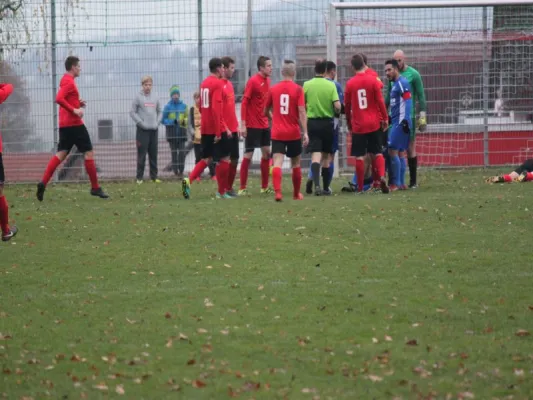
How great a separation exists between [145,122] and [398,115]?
6191mm

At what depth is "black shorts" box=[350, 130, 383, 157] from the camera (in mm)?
16625

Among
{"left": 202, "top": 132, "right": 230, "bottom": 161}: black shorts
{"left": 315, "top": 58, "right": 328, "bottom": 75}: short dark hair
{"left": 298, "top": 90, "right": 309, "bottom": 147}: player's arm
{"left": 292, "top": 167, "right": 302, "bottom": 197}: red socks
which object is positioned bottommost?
{"left": 292, "top": 167, "right": 302, "bottom": 197}: red socks

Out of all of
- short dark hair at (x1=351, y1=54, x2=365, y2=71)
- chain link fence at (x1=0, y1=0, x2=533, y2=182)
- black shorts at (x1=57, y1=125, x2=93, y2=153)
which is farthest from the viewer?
chain link fence at (x1=0, y1=0, x2=533, y2=182)

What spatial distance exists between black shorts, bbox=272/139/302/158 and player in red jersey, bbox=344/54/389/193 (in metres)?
1.17

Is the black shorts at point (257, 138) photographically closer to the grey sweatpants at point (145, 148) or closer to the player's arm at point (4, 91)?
the grey sweatpants at point (145, 148)

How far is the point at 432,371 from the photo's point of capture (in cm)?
649

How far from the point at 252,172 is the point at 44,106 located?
172 inches

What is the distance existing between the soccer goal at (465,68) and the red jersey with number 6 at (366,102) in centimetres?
578

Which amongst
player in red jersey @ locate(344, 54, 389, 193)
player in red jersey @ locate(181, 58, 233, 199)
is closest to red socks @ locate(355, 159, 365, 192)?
player in red jersey @ locate(344, 54, 389, 193)

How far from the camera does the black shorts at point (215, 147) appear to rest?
16.4 meters

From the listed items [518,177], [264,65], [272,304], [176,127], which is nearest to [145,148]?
[176,127]

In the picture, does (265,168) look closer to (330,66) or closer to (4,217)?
(330,66)

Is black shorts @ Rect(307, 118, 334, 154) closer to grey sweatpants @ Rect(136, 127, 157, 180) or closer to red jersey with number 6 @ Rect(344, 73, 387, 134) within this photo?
red jersey with number 6 @ Rect(344, 73, 387, 134)

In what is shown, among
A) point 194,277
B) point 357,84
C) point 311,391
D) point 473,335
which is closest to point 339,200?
point 357,84
